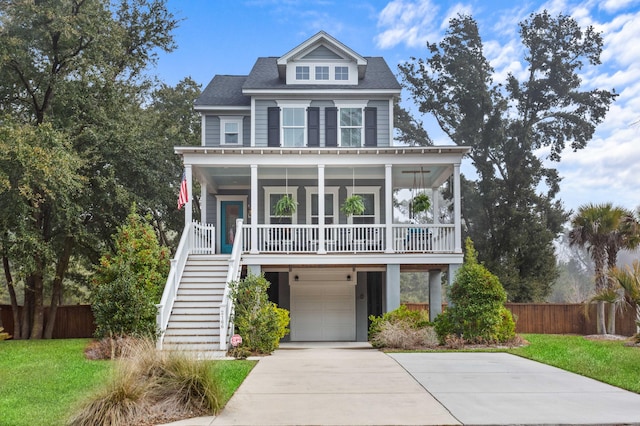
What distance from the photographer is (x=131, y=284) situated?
1477cm

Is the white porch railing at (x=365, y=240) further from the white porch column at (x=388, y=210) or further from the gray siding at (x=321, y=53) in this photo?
the gray siding at (x=321, y=53)

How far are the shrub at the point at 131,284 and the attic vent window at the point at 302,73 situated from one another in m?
8.41

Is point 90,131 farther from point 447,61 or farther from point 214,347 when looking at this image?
point 447,61

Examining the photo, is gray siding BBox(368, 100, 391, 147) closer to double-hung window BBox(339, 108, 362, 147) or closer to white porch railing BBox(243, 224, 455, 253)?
double-hung window BBox(339, 108, 362, 147)

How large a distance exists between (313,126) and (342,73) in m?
2.24

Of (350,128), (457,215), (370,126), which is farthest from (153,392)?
(370,126)

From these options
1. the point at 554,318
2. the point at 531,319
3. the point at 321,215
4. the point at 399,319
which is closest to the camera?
the point at 399,319

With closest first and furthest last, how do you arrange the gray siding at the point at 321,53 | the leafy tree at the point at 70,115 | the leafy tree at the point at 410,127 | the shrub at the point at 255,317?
the shrub at the point at 255,317
the leafy tree at the point at 70,115
the gray siding at the point at 321,53
the leafy tree at the point at 410,127

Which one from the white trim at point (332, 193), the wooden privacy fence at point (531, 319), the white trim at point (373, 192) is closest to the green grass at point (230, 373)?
the white trim at point (332, 193)

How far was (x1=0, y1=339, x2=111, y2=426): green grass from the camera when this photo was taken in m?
7.67

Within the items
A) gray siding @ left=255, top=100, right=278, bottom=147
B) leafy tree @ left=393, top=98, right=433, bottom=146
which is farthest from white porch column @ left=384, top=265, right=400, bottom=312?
leafy tree @ left=393, top=98, right=433, bottom=146

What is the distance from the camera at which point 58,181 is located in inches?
732

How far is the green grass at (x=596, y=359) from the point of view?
1027 centimetres

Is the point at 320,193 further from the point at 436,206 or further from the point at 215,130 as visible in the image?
the point at 215,130
